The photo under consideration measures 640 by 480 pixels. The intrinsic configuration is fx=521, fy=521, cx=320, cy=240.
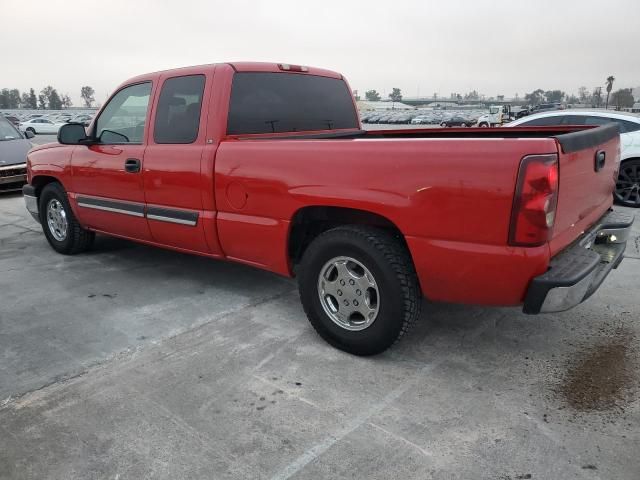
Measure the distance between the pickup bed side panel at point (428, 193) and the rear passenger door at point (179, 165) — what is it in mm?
563

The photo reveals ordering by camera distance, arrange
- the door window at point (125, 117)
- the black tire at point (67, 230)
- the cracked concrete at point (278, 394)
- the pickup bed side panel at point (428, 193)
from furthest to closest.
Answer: the black tire at point (67, 230), the door window at point (125, 117), the pickup bed side panel at point (428, 193), the cracked concrete at point (278, 394)

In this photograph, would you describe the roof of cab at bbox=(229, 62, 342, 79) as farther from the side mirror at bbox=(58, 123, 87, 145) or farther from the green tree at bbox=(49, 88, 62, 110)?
the green tree at bbox=(49, 88, 62, 110)

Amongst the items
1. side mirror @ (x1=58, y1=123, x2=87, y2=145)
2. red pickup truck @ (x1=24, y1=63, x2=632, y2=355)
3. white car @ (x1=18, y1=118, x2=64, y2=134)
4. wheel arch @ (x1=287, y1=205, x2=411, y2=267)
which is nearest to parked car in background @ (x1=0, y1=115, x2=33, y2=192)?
red pickup truck @ (x1=24, y1=63, x2=632, y2=355)

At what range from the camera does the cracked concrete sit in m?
2.34

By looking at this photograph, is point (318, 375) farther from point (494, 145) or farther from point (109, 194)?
point (109, 194)

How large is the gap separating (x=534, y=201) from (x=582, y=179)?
2.09ft

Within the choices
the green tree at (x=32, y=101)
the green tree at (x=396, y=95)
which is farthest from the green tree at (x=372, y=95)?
the green tree at (x=32, y=101)

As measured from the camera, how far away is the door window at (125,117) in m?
4.52

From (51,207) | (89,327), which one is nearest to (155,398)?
(89,327)

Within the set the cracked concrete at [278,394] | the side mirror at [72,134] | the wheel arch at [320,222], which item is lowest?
the cracked concrete at [278,394]

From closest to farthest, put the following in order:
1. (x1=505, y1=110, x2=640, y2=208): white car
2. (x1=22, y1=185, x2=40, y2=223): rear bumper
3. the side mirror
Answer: the side mirror → (x1=22, y1=185, x2=40, y2=223): rear bumper → (x1=505, y1=110, x2=640, y2=208): white car

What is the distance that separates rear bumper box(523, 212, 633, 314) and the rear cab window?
91.5 inches

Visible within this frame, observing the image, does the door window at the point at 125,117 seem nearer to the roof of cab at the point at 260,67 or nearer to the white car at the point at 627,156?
the roof of cab at the point at 260,67

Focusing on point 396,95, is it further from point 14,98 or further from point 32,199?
point 32,199
